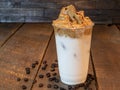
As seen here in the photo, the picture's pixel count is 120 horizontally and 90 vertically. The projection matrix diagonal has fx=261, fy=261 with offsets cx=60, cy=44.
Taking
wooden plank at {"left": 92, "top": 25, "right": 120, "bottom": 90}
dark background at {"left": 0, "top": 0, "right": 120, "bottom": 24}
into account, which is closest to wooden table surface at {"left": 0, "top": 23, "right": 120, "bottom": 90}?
wooden plank at {"left": 92, "top": 25, "right": 120, "bottom": 90}

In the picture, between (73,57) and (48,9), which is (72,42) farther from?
(48,9)

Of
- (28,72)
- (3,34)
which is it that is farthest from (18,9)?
(28,72)

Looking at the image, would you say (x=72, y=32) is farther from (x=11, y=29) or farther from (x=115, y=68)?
(x=11, y=29)

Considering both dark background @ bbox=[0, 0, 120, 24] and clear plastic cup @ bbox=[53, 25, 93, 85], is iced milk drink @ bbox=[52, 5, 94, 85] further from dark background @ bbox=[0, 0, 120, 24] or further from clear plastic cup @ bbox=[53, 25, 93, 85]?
dark background @ bbox=[0, 0, 120, 24]

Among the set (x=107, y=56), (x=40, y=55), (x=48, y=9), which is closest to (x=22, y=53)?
(x=40, y=55)

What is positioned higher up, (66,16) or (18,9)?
(66,16)

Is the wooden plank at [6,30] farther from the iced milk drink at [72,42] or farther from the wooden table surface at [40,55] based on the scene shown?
the iced milk drink at [72,42]

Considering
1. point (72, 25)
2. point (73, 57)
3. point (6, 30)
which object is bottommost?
point (6, 30)
